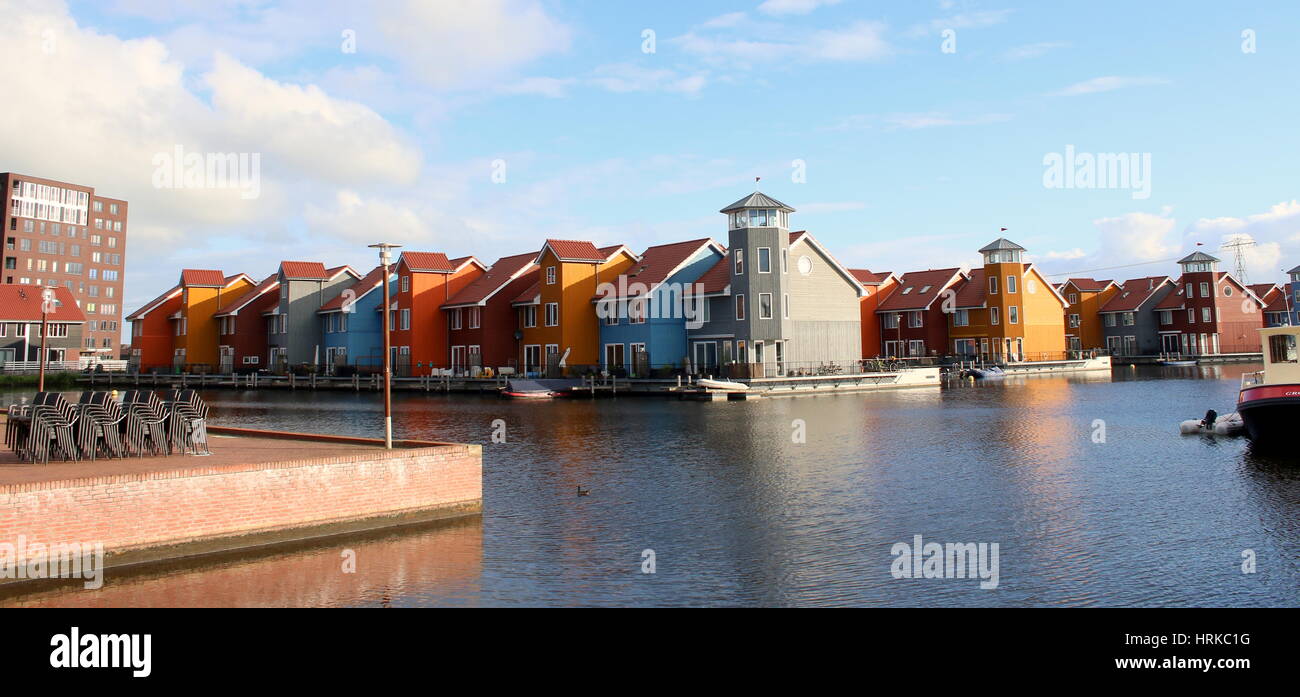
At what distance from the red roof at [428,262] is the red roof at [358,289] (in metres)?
5.85

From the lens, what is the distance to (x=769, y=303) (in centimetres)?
5828

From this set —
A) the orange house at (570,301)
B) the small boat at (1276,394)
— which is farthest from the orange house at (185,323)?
the small boat at (1276,394)

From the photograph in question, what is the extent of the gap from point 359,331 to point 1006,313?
57434 millimetres

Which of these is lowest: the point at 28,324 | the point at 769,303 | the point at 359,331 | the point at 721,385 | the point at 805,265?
the point at 721,385

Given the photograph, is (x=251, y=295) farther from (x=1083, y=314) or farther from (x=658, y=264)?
(x=1083, y=314)

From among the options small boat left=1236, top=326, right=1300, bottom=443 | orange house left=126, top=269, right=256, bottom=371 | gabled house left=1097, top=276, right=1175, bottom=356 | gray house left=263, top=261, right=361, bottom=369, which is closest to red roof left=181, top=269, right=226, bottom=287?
orange house left=126, top=269, right=256, bottom=371

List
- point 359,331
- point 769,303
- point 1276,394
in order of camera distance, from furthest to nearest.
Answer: point 359,331 → point 769,303 → point 1276,394

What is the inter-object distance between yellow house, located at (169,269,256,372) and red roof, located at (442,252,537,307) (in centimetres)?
2952

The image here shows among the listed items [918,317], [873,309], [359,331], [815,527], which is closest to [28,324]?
[359,331]

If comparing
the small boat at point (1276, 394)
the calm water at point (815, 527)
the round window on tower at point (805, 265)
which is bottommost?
the calm water at point (815, 527)

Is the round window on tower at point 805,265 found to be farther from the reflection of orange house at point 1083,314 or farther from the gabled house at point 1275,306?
the gabled house at point 1275,306

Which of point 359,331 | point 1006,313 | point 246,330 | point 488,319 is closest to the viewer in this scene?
point 488,319

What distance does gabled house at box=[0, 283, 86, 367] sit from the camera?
83.4 metres

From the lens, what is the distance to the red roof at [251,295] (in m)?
82.5
